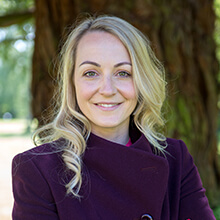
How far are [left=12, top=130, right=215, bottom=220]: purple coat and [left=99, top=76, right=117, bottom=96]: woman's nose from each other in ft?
0.89

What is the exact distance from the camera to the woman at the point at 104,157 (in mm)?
1798

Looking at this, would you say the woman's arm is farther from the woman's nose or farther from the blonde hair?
the woman's nose

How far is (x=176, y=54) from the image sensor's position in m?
3.61

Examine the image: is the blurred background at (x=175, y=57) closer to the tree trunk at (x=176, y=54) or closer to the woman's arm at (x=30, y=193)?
the tree trunk at (x=176, y=54)

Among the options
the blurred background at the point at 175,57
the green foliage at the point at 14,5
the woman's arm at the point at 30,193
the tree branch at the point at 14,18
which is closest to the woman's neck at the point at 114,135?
the woman's arm at the point at 30,193

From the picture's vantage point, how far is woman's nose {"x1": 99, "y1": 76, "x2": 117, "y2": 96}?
6.38 ft

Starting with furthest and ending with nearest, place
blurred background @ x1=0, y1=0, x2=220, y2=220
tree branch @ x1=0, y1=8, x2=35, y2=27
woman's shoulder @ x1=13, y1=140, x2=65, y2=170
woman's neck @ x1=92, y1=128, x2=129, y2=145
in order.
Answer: tree branch @ x1=0, y1=8, x2=35, y2=27
blurred background @ x1=0, y1=0, x2=220, y2=220
woman's neck @ x1=92, y1=128, x2=129, y2=145
woman's shoulder @ x1=13, y1=140, x2=65, y2=170

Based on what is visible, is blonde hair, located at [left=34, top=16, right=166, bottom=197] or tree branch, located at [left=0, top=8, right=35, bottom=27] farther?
tree branch, located at [left=0, top=8, right=35, bottom=27]

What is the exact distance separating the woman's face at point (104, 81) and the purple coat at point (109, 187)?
167mm

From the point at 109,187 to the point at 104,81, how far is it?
1.96 ft

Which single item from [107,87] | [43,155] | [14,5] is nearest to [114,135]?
A: [107,87]

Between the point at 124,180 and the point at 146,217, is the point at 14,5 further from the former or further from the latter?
the point at 146,217

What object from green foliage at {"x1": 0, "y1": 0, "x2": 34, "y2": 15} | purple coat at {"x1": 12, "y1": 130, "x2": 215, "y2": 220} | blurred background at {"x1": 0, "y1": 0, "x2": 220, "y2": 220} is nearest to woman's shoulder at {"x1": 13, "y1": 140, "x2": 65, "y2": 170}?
purple coat at {"x1": 12, "y1": 130, "x2": 215, "y2": 220}

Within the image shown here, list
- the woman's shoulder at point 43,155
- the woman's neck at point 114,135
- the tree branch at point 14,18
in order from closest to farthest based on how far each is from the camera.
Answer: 1. the woman's shoulder at point 43,155
2. the woman's neck at point 114,135
3. the tree branch at point 14,18
